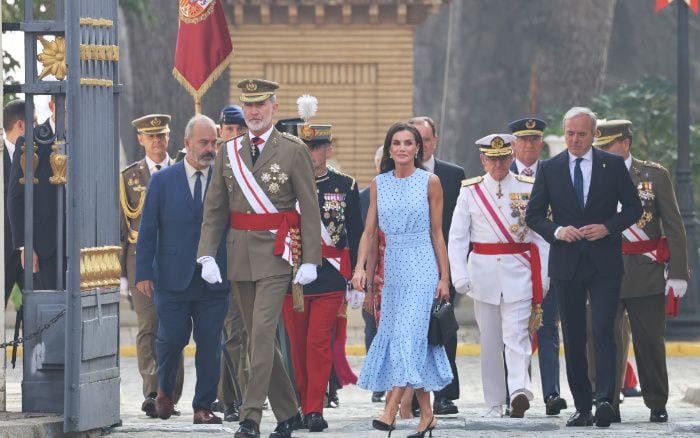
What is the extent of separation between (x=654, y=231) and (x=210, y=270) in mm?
3345

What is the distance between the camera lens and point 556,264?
13523mm

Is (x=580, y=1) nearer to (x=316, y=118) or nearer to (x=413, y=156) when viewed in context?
(x=316, y=118)

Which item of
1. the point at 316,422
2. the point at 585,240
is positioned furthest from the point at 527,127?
the point at 316,422

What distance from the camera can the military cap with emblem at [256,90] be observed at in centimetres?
1254

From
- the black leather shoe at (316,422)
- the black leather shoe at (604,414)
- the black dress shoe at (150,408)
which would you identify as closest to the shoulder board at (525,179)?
the black leather shoe at (604,414)

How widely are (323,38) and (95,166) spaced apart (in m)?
17.6

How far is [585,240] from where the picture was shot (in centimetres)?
1340

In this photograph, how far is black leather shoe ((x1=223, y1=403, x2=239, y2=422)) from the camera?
14.4m

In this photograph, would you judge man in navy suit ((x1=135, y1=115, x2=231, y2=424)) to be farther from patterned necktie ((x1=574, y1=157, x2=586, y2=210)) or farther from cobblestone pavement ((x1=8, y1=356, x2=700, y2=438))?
patterned necktie ((x1=574, y1=157, x2=586, y2=210))

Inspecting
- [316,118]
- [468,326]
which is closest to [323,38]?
[316,118]

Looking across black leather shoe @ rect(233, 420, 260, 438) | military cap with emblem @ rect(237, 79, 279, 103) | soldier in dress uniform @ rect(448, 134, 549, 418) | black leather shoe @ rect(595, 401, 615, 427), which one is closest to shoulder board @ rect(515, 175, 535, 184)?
soldier in dress uniform @ rect(448, 134, 549, 418)

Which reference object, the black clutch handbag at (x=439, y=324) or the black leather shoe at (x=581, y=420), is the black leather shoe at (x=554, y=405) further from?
the black clutch handbag at (x=439, y=324)

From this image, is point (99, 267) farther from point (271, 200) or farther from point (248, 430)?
point (248, 430)

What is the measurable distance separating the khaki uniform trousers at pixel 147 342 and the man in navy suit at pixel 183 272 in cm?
101
